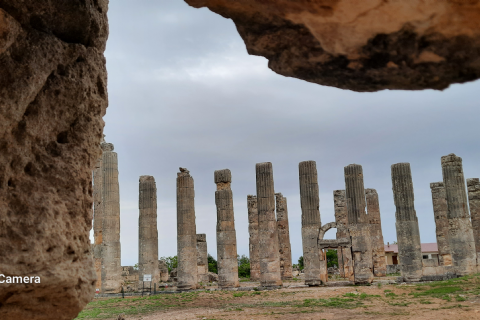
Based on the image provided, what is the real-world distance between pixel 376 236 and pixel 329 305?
64.4ft

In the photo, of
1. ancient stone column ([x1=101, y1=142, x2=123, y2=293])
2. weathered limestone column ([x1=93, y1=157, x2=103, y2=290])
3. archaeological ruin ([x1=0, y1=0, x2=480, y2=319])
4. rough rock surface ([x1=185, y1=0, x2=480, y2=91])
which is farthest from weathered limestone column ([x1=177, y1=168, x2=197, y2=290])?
rough rock surface ([x1=185, y1=0, x2=480, y2=91])

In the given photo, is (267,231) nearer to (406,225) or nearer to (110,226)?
(406,225)

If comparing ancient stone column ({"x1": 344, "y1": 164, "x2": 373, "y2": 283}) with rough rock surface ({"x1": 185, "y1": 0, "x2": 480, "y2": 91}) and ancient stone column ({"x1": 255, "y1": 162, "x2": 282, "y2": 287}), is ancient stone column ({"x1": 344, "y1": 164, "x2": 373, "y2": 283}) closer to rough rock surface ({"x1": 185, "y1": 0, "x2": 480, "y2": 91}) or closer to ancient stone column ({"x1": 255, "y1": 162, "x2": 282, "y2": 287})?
ancient stone column ({"x1": 255, "y1": 162, "x2": 282, "y2": 287})

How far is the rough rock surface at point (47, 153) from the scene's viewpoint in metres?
2.68

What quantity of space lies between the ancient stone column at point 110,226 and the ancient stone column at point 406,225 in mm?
16876

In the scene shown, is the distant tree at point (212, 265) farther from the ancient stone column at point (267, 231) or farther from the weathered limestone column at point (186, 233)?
the ancient stone column at point (267, 231)

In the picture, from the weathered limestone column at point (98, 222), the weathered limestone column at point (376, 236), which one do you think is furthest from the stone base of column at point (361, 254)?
the weathered limestone column at point (98, 222)

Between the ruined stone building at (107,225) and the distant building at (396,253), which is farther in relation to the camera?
the distant building at (396,253)

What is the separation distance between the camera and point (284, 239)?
120 feet

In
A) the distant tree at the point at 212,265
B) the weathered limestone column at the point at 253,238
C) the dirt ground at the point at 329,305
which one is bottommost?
the dirt ground at the point at 329,305

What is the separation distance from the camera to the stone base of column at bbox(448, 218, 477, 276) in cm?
2711

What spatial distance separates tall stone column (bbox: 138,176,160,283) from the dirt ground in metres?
6.15

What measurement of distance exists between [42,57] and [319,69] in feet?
5.89

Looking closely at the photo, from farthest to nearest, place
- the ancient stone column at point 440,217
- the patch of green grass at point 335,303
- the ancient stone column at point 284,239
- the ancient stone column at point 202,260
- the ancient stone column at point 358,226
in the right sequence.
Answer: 1. the ancient stone column at point 202,260
2. the ancient stone column at point 284,239
3. the ancient stone column at point 440,217
4. the ancient stone column at point 358,226
5. the patch of green grass at point 335,303
